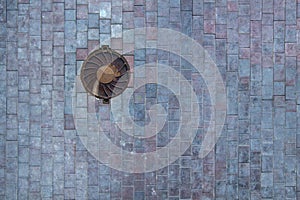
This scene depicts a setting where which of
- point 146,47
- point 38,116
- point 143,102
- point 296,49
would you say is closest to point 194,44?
point 146,47

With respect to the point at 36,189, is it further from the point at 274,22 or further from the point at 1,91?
the point at 274,22

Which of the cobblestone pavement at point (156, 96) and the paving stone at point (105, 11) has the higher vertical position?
the paving stone at point (105, 11)

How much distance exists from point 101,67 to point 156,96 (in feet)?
3.43

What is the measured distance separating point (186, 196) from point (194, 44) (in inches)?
101

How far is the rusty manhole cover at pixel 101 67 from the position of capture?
621cm

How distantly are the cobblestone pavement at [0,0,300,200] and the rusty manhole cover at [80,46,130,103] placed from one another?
14cm

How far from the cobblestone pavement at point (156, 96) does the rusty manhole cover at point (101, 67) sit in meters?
0.14

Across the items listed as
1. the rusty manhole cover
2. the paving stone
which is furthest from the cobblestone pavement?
the rusty manhole cover

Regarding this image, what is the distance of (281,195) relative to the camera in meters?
6.23

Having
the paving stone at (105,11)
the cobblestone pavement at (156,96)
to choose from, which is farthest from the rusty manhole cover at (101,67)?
the paving stone at (105,11)

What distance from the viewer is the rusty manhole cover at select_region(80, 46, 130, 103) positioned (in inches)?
245

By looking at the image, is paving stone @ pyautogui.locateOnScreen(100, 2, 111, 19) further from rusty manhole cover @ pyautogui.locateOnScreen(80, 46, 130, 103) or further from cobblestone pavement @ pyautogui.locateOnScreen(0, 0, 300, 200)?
rusty manhole cover @ pyautogui.locateOnScreen(80, 46, 130, 103)

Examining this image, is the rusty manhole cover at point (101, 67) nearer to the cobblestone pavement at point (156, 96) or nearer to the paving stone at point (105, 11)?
the cobblestone pavement at point (156, 96)

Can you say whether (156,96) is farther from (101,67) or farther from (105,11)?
(105,11)
